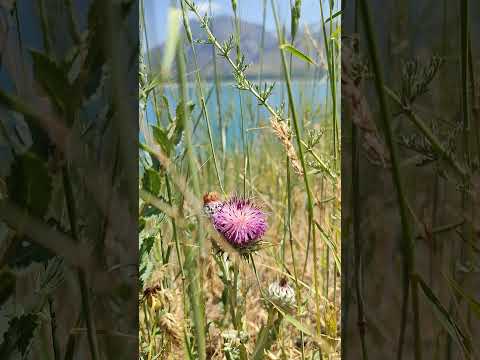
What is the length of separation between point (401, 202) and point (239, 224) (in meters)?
0.30

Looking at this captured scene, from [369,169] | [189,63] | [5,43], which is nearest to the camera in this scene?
[5,43]

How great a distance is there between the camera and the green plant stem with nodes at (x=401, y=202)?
40 cm

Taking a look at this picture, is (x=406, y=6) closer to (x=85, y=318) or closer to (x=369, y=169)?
(x=369, y=169)

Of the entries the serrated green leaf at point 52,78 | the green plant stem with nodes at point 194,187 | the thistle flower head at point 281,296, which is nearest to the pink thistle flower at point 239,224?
the thistle flower head at point 281,296

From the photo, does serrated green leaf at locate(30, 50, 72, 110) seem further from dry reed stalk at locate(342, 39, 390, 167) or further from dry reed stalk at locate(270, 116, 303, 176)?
dry reed stalk at locate(270, 116, 303, 176)

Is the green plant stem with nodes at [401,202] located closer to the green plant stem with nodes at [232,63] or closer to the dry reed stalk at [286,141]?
the dry reed stalk at [286,141]

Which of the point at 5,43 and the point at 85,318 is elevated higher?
the point at 5,43

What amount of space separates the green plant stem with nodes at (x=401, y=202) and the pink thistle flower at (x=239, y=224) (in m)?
0.24

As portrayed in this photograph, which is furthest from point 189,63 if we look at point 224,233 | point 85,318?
point 85,318

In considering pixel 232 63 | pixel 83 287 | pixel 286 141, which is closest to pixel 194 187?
pixel 83 287

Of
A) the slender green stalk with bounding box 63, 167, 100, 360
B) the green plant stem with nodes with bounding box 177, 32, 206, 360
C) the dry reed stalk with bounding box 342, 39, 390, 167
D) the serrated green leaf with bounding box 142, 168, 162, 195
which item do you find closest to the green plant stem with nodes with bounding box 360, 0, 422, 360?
the dry reed stalk with bounding box 342, 39, 390, 167

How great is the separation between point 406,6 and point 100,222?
318 mm

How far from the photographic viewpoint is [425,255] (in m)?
0.53

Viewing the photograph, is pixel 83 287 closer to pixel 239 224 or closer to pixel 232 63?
pixel 239 224
